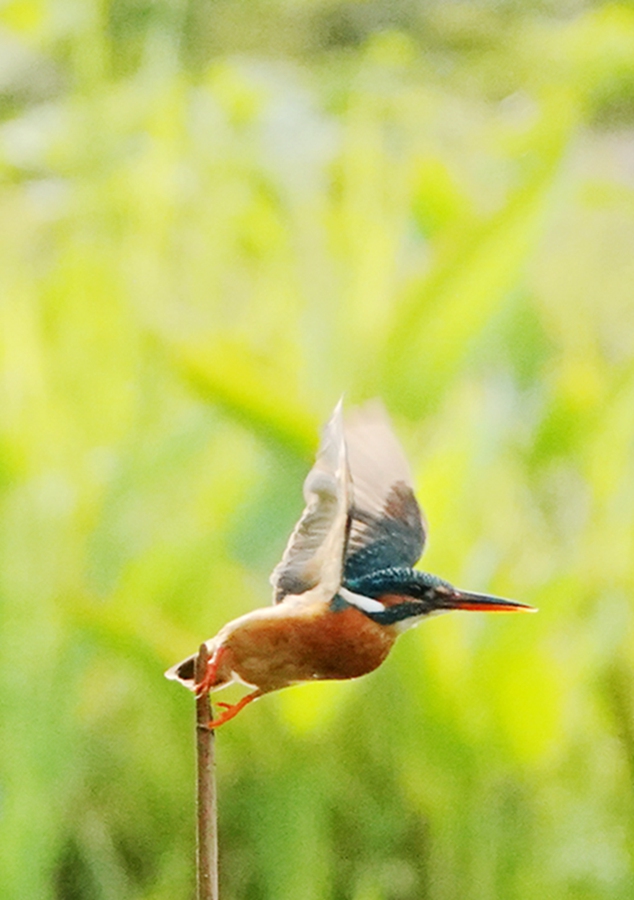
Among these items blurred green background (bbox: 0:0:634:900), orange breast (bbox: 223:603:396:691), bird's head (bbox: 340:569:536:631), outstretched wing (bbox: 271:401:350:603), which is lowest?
orange breast (bbox: 223:603:396:691)

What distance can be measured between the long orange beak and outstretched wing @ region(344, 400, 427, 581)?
1 centimetres

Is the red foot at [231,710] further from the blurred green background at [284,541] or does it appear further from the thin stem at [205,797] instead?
the blurred green background at [284,541]

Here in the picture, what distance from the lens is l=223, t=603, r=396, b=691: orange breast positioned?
123mm

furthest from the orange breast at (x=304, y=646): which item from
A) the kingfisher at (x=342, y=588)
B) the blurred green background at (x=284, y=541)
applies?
the blurred green background at (x=284, y=541)

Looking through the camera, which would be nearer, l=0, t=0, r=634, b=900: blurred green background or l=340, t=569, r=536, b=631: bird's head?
l=340, t=569, r=536, b=631: bird's head

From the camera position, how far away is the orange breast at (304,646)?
123 mm

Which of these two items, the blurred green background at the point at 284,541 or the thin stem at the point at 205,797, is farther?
the blurred green background at the point at 284,541

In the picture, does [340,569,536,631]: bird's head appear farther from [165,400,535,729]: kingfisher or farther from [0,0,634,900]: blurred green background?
[0,0,634,900]: blurred green background

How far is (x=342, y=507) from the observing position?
114 millimetres

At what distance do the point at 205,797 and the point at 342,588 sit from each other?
3 centimetres

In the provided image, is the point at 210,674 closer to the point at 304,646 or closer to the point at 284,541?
the point at 304,646

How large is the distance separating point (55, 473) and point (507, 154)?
1.10ft

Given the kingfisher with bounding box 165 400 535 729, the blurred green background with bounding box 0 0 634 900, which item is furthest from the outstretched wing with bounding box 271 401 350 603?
the blurred green background with bounding box 0 0 634 900

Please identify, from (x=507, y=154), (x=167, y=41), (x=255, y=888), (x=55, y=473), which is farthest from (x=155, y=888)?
(x=167, y=41)
